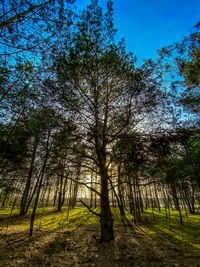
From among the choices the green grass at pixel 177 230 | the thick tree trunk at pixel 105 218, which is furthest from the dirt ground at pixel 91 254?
the green grass at pixel 177 230

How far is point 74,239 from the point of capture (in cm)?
557

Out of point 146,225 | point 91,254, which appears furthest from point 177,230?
point 91,254

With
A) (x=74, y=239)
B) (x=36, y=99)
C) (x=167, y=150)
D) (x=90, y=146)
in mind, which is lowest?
(x=74, y=239)

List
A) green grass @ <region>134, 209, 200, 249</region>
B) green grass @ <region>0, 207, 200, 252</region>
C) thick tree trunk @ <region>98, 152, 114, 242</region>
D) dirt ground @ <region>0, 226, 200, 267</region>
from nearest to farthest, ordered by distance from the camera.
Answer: dirt ground @ <region>0, 226, 200, 267</region> → thick tree trunk @ <region>98, 152, 114, 242</region> → green grass @ <region>134, 209, 200, 249</region> → green grass @ <region>0, 207, 200, 252</region>

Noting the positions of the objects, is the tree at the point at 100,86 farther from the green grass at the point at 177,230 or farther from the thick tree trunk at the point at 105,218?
the green grass at the point at 177,230

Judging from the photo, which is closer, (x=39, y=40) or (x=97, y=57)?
(x=39, y=40)

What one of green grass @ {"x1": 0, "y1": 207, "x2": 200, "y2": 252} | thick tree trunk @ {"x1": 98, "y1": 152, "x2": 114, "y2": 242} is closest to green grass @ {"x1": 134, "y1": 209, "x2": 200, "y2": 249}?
green grass @ {"x1": 0, "y1": 207, "x2": 200, "y2": 252}

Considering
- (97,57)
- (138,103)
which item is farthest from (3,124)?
(138,103)

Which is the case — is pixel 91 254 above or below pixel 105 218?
below

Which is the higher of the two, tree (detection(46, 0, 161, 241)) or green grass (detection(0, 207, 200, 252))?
tree (detection(46, 0, 161, 241))

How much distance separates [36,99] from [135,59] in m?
Result: 4.32

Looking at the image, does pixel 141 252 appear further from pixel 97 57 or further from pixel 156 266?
pixel 97 57

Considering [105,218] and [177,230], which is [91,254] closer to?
[105,218]

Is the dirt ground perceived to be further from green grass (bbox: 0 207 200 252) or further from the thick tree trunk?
Result: green grass (bbox: 0 207 200 252)
